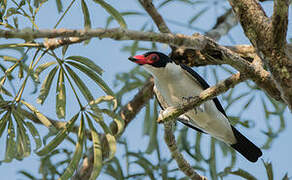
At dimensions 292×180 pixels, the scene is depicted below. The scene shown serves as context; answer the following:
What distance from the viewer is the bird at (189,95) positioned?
14.3ft

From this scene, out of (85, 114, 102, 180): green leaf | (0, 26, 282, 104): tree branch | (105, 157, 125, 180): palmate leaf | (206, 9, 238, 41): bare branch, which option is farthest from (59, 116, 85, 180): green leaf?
(206, 9, 238, 41): bare branch

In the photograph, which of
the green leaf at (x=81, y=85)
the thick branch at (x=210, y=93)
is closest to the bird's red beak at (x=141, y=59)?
the green leaf at (x=81, y=85)

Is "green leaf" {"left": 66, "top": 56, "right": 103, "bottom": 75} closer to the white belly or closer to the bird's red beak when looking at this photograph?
the bird's red beak

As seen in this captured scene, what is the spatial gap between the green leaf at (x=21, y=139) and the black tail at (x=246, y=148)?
2329 mm

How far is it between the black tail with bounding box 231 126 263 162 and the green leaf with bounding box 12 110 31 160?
2.33 m

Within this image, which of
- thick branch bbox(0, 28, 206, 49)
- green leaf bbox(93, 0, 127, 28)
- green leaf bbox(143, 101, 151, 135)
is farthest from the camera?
green leaf bbox(143, 101, 151, 135)

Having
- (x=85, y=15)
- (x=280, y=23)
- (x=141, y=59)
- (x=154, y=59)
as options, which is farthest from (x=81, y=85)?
(x=280, y=23)

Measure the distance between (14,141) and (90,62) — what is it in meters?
0.89

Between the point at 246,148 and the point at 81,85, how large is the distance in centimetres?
211

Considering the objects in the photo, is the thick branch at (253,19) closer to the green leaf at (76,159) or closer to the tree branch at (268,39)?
the tree branch at (268,39)

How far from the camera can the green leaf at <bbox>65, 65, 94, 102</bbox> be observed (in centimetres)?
355

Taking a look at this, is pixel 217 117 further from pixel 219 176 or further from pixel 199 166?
pixel 199 166

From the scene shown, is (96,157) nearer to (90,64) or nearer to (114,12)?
(90,64)

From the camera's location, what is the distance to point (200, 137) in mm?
5477
